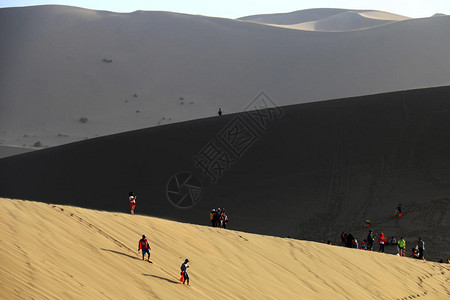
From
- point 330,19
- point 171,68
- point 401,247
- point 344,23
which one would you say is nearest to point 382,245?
point 401,247

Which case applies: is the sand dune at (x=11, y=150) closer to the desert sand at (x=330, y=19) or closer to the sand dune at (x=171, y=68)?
the sand dune at (x=171, y=68)

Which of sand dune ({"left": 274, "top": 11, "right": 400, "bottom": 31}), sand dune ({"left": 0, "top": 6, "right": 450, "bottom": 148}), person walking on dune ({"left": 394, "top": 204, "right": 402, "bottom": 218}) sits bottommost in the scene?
person walking on dune ({"left": 394, "top": 204, "right": 402, "bottom": 218})

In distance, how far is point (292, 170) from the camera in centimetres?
2927

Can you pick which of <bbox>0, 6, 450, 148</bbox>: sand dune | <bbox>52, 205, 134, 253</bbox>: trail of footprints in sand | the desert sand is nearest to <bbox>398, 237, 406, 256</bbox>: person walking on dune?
<bbox>52, 205, 134, 253</bbox>: trail of footprints in sand

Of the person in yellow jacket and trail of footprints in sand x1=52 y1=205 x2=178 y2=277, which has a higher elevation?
trail of footprints in sand x1=52 y1=205 x2=178 y2=277

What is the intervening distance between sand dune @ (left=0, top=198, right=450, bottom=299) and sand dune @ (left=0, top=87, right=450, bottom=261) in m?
5.13

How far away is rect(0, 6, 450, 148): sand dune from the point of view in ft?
198

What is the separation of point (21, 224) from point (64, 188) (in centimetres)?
1833

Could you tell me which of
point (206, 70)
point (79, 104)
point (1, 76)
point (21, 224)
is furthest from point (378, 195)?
point (1, 76)

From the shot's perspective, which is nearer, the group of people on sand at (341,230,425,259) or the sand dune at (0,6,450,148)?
the group of people on sand at (341,230,425,259)

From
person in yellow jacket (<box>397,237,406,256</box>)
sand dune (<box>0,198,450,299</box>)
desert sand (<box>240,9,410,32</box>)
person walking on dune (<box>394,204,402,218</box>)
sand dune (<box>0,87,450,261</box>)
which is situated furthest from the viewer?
desert sand (<box>240,9,410,32</box>)

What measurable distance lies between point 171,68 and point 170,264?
195 ft

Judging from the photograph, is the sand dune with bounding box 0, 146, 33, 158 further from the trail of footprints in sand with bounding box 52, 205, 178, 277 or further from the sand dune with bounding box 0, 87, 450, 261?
the trail of footprints in sand with bounding box 52, 205, 178, 277

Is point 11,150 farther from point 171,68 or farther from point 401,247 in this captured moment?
point 401,247
